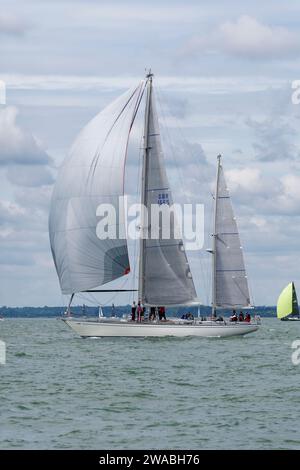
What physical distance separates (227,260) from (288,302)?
221ft

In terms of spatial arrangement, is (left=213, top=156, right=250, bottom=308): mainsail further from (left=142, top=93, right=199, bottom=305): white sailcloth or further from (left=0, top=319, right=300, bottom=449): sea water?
(left=0, top=319, right=300, bottom=449): sea water

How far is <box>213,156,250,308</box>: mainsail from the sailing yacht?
4.54 metres

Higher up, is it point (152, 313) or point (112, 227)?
point (112, 227)

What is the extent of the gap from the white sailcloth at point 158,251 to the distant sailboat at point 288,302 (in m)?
71.3

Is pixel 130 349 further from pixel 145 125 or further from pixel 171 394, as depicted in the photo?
pixel 171 394

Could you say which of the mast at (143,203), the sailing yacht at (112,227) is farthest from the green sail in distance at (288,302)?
the mast at (143,203)

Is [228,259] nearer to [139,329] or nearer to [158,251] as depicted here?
[158,251]

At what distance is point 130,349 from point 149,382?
582 inches

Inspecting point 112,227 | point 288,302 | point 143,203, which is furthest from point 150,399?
point 288,302

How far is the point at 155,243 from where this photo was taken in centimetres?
5719

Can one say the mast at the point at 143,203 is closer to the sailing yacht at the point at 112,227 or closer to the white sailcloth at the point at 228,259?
the sailing yacht at the point at 112,227

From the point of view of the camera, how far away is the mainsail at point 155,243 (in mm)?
56719
